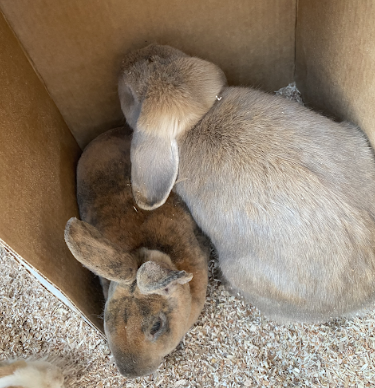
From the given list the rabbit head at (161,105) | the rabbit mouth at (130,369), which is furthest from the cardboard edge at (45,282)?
the rabbit head at (161,105)

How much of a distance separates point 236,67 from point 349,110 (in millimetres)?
774

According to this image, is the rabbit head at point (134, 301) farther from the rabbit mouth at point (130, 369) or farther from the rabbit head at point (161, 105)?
the rabbit head at point (161, 105)

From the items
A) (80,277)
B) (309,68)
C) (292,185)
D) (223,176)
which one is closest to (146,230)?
(80,277)

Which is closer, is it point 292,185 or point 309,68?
point 292,185

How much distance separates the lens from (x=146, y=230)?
211 centimetres

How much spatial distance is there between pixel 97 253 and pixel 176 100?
737 millimetres

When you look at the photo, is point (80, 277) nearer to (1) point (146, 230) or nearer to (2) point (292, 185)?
(1) point (146, 230)

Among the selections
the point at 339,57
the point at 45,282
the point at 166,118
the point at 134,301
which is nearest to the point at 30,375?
the point at 45,282

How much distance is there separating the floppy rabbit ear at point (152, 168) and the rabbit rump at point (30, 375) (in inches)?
39.4

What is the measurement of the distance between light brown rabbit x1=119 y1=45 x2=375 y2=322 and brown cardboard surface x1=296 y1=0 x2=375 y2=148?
0.15 meters

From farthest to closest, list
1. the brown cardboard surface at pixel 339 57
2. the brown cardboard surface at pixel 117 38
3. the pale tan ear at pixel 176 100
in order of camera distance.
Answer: the brown cardboard surface at pixel 117 38 → the pale tan ear at pixel 176 100 → the brown cardboard surface at pixel 339 57

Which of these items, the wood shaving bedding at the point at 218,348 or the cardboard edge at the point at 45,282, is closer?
the cardboard edge at the point at 45,282

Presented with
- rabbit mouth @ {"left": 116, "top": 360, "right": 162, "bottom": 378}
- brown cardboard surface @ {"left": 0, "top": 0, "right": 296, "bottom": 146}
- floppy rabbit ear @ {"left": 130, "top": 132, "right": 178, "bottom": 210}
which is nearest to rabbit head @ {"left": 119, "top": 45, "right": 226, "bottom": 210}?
floppy rabbit ear @ {"left": 130, "top": 132, "right": 178, "bottom": 210}

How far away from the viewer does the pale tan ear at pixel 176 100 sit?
179cm
